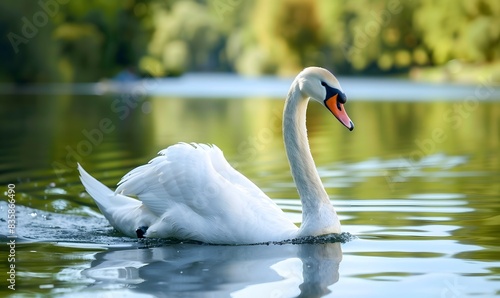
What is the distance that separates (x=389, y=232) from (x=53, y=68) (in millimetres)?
41197

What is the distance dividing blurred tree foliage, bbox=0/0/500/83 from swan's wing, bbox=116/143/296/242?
1557 inches

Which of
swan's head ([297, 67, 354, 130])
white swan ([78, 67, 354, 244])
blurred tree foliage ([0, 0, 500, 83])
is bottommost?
white swan ([78, 67, 354, 244])

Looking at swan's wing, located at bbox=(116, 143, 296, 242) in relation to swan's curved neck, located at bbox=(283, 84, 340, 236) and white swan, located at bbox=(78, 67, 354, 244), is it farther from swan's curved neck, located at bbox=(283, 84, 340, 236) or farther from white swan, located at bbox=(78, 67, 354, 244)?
swan's curved neck, located at bbox=(283, 84, 340, 236)

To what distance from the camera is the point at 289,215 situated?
9.17 meters

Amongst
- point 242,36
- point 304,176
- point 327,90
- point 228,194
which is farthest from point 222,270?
point 242,36

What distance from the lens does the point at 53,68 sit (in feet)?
157

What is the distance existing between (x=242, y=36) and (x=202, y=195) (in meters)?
80.5

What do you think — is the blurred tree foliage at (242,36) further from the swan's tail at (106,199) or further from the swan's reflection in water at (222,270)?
the swan's reflection in water at (222,270)

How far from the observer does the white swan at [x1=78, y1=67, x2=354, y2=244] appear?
24.1ft

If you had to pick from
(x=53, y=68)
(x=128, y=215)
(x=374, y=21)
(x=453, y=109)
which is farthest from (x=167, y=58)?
(x=128, y=215)

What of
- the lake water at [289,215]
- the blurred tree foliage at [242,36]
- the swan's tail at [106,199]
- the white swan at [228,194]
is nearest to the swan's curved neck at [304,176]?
the white swan at [228,194]

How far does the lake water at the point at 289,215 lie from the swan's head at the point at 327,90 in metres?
0.94

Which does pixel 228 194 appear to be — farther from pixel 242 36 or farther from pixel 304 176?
pixel 242 36

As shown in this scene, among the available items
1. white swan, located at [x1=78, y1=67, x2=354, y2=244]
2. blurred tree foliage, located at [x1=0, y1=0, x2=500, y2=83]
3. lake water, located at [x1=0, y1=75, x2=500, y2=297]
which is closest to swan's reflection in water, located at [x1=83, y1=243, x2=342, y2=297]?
lake water, located at [x1=0, y1=75, x2=500, y2=297]
